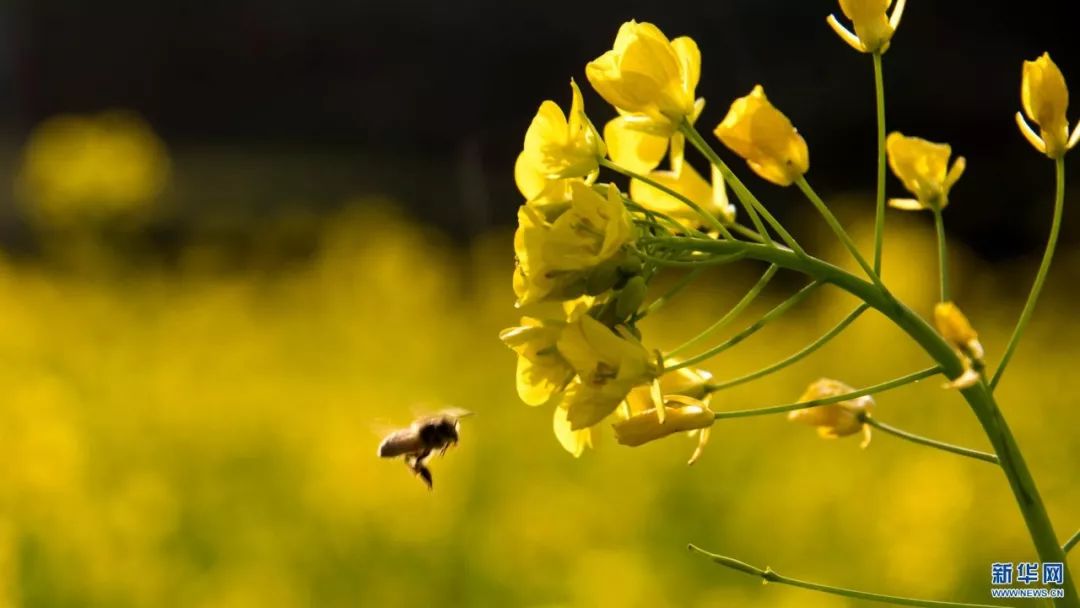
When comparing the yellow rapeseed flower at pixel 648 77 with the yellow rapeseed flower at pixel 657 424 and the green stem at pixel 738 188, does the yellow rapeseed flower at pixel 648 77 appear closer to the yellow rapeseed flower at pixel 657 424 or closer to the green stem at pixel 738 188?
the green stem at pixel 738 188

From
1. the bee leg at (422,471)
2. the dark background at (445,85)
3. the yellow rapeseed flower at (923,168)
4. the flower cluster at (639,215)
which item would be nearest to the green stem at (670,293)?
the flower cluster at (639,215)

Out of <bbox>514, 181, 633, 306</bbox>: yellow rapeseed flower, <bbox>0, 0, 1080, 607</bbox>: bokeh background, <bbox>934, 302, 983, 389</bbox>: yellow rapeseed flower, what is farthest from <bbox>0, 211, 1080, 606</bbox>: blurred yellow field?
<bbox>934, 302, 983, 389</bbox>: yellow rapeseed flower

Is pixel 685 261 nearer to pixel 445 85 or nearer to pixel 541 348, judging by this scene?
pixel 541 348

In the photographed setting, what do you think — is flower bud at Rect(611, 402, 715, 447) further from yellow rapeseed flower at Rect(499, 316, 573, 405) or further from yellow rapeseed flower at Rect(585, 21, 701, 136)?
yellow rapeseed flower at Rect(585, 21, 701, 136)

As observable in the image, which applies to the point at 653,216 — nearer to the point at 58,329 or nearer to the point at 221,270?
the point at 58,329

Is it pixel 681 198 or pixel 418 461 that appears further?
pixel 418 461

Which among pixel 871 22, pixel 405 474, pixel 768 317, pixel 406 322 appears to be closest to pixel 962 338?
pixel 768 317
